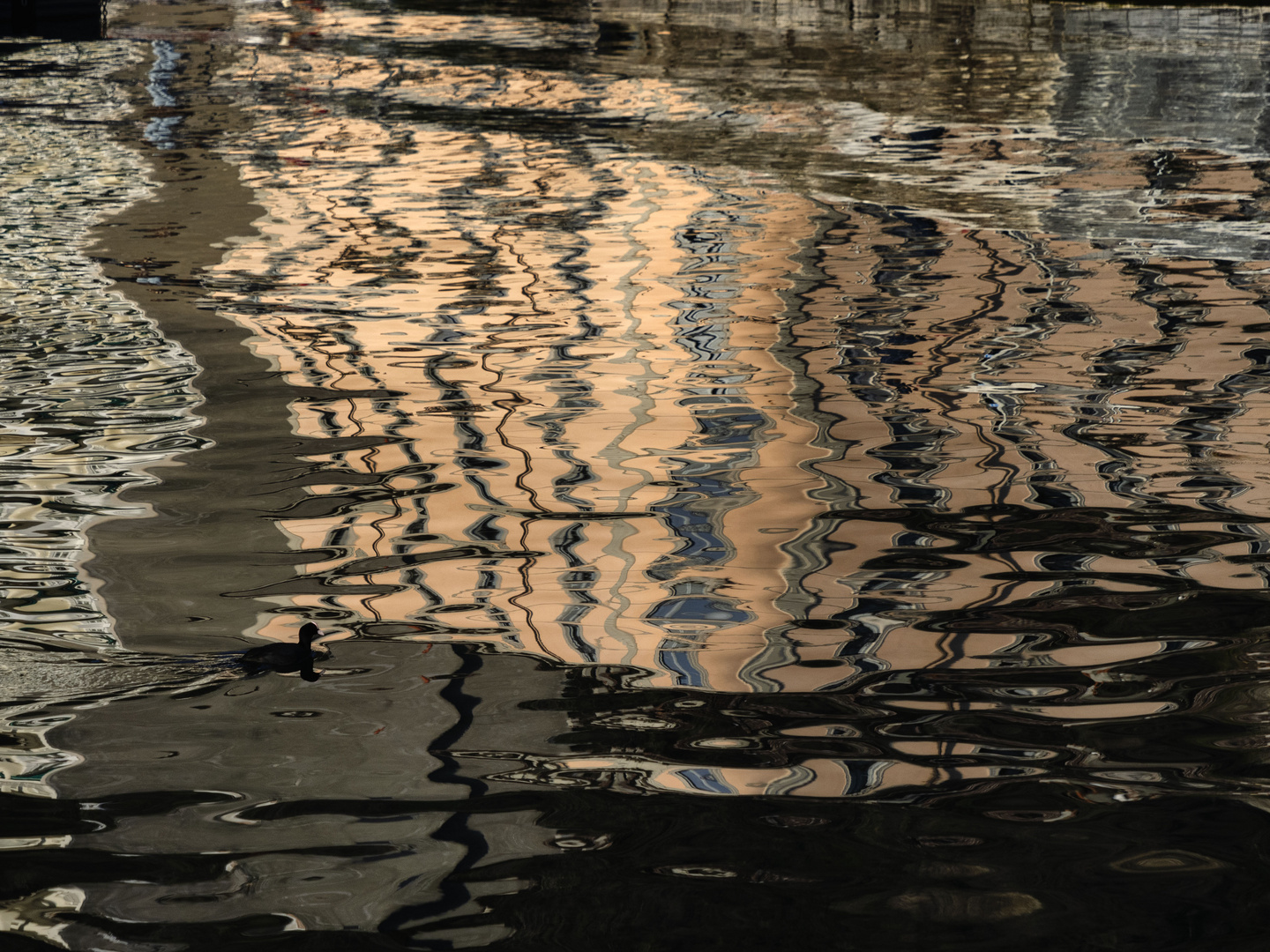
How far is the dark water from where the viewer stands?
2.63 m

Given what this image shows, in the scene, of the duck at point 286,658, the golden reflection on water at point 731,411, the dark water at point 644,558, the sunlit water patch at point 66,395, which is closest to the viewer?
the dark water at point 644,558

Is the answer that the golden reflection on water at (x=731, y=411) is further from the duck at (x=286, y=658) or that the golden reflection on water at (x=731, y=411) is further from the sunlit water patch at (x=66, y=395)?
the sunlit water patch at (x=66, y=395)

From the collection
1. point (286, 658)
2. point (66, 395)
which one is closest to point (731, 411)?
point (286, 658)

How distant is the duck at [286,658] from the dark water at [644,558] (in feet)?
0.10

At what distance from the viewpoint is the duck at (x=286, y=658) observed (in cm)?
332

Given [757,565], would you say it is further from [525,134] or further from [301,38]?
[301,38]

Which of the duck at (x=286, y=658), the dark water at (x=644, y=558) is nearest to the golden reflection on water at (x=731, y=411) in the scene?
the dark water at (x=644, y=558)

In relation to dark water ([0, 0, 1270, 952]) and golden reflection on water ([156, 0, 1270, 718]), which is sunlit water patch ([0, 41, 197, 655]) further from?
golden reflection on water ([156, 0, 1270, 718])

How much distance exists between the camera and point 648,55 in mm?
15961

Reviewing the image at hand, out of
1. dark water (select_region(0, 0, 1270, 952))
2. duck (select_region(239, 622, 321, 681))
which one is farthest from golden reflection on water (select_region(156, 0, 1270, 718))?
duck (select_region(239, 622, 321, 681))

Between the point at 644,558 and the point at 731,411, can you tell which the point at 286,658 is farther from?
the point at 731,411

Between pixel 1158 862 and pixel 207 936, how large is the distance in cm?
181

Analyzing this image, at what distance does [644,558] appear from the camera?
13.4 ft

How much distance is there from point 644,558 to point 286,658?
1177 mm
